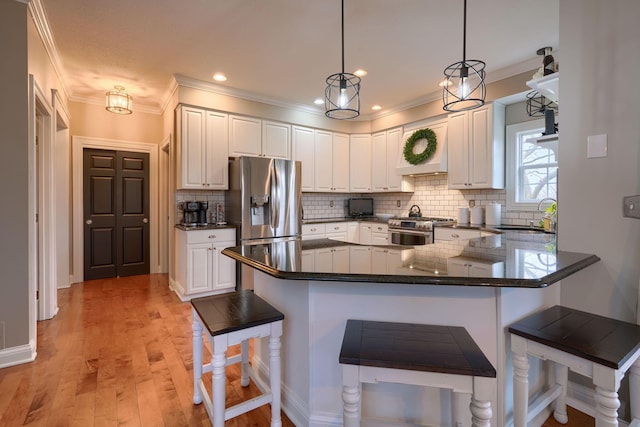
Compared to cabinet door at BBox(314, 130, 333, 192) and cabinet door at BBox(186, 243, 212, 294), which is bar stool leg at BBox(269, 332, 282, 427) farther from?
cabinet door at BBox(314, 130, 333, 192)

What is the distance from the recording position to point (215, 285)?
3.92 meters

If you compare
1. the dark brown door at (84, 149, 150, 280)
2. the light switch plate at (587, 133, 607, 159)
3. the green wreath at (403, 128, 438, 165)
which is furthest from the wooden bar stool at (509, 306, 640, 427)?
the dark brown door at (84, 149, 150, 280)

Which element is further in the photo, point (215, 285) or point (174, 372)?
point (215, 285)

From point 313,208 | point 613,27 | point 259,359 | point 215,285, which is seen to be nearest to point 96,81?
point 215,285

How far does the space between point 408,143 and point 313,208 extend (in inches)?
74.6

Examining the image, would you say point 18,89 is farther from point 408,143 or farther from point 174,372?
point 408,143

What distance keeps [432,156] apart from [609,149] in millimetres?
2779

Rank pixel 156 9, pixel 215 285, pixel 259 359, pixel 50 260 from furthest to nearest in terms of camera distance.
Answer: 1. pixel 215 285
2. pixel 50 260
3. pixel 156 9
4. pixel 259 359

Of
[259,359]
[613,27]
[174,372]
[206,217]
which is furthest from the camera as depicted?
[206,217]

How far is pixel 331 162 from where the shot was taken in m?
5.26

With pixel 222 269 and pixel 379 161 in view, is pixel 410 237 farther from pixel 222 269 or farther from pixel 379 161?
pixel 222 269

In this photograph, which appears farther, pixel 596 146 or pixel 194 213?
pixel 194 213

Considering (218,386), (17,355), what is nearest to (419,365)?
(218,386)

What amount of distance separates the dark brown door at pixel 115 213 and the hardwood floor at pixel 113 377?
1.50m
